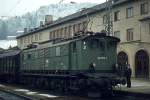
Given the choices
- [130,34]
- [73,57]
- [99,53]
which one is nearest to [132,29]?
[130,34]

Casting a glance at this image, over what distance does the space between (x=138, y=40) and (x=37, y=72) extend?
19831mm

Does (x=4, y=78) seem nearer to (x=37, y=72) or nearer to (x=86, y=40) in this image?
(x=37, y=72)

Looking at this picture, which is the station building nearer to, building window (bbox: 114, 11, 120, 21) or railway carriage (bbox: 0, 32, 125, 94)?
building window (bbox: 114, 11, 120, 21)

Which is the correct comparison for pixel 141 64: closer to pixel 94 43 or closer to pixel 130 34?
pixel 130 34

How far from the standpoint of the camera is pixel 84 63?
79.5 feet

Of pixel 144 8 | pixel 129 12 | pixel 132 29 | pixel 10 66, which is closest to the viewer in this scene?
pixel 10 66

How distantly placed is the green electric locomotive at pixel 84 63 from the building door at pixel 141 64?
21.1 m

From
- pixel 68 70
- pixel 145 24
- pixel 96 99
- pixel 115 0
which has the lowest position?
pixel 96 99

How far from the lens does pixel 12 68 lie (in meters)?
39.9

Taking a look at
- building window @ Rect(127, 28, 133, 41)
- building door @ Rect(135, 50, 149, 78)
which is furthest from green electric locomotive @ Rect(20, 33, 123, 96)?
building window @ Rect(127, 28, 133, 41)

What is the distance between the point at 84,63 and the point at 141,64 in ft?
85.4

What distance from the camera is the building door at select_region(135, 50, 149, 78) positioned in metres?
48.0

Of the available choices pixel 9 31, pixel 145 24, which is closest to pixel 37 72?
pixel 145 24

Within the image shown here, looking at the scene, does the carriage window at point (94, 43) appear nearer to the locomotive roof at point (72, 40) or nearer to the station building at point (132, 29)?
the locomotive roof at point (72, 40)
